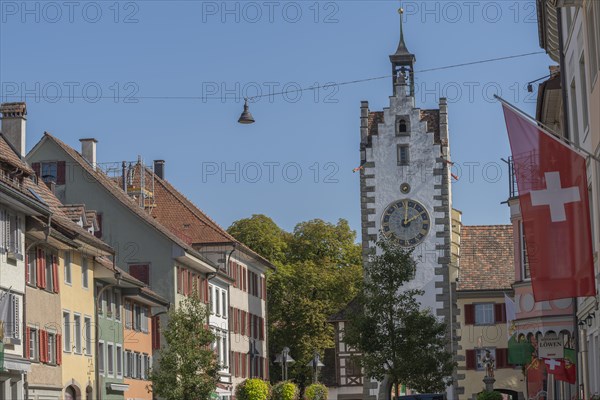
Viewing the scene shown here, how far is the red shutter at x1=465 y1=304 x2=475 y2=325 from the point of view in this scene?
2899 inches

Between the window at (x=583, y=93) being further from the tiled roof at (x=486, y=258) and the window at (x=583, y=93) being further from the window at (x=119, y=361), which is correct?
the tiled roof at (x=486, y=258)

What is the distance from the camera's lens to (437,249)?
74.4 meters

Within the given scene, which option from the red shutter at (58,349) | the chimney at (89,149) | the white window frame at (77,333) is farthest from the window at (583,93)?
the chimney at (89,149)

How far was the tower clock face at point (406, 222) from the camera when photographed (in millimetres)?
75125

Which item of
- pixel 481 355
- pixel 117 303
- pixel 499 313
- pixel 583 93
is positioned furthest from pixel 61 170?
pixel 583 93

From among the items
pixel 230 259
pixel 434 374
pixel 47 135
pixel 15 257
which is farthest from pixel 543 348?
pixel 230 259

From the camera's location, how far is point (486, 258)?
7606cm

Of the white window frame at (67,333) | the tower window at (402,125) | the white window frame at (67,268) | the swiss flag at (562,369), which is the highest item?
the tower window at (402,125)

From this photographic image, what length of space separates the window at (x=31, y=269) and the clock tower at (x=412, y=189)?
3454 centimetres

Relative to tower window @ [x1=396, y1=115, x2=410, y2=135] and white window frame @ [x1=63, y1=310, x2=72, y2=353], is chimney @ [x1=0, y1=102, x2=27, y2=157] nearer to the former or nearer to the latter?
white window frame @ [x1=63, y1=310, x2=72, y2=353]

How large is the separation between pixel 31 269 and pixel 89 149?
25.4 metres

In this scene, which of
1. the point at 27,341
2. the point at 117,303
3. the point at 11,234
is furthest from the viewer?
the point at 117,303

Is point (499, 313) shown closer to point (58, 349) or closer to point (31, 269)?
point (58, 349)

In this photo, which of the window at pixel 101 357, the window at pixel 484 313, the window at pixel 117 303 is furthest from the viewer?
the window at pixel 484 313
